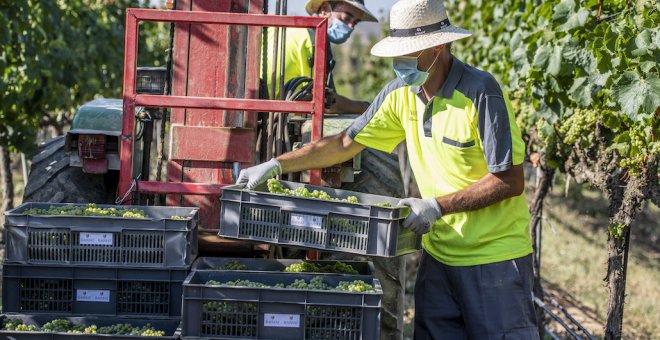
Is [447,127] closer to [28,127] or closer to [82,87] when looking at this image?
[28,127]

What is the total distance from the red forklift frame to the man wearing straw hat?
369 mm

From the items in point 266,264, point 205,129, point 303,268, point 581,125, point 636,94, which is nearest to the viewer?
point 303,268

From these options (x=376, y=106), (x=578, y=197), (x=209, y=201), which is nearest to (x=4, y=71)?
(x=209, y=201)

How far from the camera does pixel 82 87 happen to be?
1119cm

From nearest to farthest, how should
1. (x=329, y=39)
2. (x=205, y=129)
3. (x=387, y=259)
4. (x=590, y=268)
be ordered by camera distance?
(x=205, y=129) < (x=387, y=259) < (x=329, y=39) < (x=590, y=268)

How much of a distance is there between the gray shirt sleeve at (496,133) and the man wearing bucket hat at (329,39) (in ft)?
5.89

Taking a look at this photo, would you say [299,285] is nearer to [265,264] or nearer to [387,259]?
[265,264]

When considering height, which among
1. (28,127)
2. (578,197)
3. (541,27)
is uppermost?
(541,27)

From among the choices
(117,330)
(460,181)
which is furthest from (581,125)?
(117,330)

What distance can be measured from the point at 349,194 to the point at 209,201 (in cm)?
83

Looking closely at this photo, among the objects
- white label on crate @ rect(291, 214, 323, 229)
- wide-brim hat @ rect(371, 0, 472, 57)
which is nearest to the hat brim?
wide-brim hat @ rect(371, 0, 472, 57)

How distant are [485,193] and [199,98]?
147cm

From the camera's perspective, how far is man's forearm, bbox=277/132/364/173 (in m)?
4.69

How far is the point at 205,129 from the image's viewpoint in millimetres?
5074
